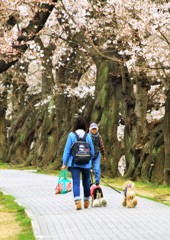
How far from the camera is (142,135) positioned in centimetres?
2411

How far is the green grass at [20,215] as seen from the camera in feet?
33.2

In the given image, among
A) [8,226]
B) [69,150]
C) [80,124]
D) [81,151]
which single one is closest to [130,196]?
[81,151]

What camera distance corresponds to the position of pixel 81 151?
43.0 ft

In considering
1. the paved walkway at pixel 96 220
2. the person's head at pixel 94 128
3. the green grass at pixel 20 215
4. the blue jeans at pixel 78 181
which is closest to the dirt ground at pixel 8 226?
the green grass at pixel 20 215

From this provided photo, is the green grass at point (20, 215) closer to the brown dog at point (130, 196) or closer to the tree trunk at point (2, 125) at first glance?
the brown dog at point (130, 196)

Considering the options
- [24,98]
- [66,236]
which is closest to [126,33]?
[66,236]

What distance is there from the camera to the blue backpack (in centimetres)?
1308

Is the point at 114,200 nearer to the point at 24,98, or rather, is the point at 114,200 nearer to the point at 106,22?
the point at 106,22

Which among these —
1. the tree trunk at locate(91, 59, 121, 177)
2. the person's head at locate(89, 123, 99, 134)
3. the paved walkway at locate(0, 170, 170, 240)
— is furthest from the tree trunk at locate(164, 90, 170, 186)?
the person's head at locate(89, 123, 99, 134)

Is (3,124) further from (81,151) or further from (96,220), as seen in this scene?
(96,220)

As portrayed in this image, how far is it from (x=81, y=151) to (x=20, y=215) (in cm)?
185

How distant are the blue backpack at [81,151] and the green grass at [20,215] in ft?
5.31

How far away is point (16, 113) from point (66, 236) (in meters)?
37.8

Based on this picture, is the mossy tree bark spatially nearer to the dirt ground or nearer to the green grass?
the green grass
